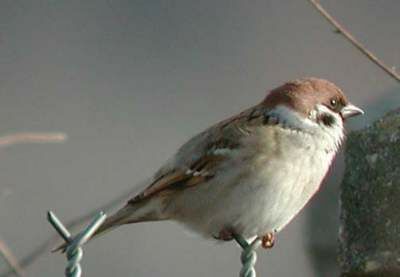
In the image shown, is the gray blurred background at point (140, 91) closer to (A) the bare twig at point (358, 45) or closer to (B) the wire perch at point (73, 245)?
(A) the bare twig at point (358, 45)

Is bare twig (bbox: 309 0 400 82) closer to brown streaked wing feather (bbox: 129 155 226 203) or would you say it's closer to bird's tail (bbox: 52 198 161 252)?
brown streaked wing feather (bbox: 129 155 226 203)

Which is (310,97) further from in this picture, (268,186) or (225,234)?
(225,234)

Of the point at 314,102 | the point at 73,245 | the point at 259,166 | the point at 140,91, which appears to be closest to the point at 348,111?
the point at 314,102

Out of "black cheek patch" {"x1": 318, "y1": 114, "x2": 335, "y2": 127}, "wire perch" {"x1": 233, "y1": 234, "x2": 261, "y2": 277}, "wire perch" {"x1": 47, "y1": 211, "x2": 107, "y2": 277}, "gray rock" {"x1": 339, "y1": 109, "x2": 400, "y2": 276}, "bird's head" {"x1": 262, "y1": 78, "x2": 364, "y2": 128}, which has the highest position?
"wire perch" {"x1": 47, "y1": 211, "x2": 107, "y2": 277}

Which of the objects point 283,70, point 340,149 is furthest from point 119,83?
point 340,149

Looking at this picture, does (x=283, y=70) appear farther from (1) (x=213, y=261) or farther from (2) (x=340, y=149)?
(2) (x=340, y=149)

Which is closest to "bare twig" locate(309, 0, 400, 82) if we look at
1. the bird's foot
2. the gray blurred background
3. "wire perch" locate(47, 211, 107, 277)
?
the bird's foot

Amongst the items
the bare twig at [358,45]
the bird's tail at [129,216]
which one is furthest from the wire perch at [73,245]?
Result: the bird's tail at [129,216]
